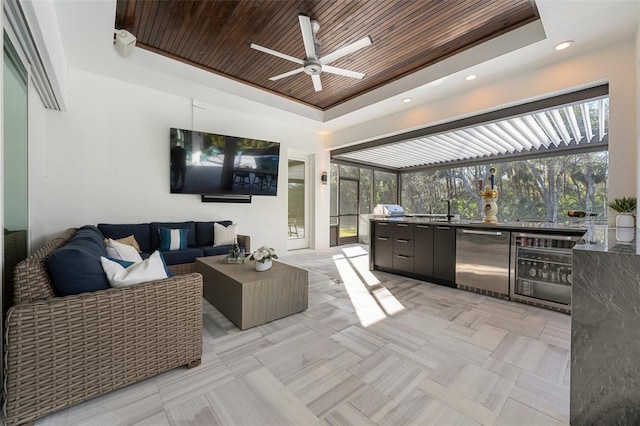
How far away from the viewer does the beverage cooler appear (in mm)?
2896

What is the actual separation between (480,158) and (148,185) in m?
7.60

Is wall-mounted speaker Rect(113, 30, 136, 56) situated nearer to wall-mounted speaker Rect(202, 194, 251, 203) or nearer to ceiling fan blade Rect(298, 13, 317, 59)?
ceiling fan blade Rect(298, 13, 317, 59)

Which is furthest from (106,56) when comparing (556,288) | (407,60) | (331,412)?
(556,288)

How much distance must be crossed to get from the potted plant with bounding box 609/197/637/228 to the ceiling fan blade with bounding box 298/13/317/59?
11.2 ft

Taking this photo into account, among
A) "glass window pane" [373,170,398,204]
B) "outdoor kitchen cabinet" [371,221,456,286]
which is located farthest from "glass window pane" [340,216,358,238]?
"outdoor kitchen cabinet" [371,221,456,286]

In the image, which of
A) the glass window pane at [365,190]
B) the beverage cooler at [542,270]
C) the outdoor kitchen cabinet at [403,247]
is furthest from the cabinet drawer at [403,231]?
the glass window pane at [365,190]

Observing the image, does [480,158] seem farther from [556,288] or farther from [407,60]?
[556,288]

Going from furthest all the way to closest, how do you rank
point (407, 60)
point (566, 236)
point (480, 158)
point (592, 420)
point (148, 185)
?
point (480, 158) → point (148, 185) → point (407, 60) → point (566, 236) → point (592, 420)

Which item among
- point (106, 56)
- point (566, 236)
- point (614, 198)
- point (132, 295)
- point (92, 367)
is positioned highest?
point (106, 56)

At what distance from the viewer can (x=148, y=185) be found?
171 inches

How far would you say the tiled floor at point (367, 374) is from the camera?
145cm

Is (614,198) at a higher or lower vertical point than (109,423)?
higher

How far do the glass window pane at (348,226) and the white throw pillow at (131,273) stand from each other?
6.15 m

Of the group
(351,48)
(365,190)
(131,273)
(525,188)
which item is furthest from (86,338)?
(525,188)
